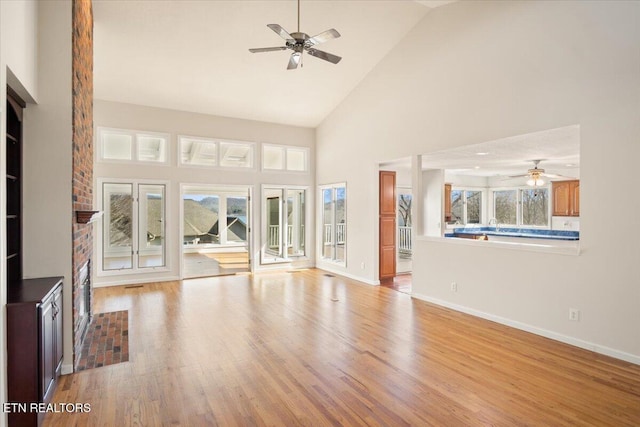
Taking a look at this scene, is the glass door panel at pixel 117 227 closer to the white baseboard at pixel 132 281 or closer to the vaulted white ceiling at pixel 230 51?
the white baseboard at pixel 132 281

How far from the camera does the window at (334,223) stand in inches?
321

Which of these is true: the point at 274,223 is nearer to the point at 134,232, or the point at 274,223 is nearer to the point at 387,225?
the point at 387,225

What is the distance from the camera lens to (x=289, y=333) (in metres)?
4.29

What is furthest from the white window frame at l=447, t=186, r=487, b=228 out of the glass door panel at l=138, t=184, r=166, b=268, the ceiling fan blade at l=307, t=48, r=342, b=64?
the glass door panel at l=138, t=184, r=166, b=268

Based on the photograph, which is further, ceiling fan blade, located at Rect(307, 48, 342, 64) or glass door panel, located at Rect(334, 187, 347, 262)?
glass door panel, located at Rect(334, 187, 347, 262)

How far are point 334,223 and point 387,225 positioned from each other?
160 cm

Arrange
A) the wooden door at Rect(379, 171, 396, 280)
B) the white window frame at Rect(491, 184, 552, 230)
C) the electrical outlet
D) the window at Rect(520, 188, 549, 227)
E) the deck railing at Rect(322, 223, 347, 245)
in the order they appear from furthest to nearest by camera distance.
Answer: the window at Rect(520, 188, 549, 227) → the white window frame at Rect(491, 184, 552, 230) → the deck railing at Rect(322, 223, 347, 245) → the wooden door at Rect(379, 171, 396, 280) → the electrical outlet

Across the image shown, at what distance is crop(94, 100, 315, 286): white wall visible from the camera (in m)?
6.96

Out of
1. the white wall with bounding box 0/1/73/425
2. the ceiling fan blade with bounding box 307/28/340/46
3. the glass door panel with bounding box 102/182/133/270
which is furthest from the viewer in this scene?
the glass door panel with bounding box 102/182/133/270

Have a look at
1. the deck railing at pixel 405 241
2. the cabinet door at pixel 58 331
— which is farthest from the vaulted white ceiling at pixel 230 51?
the cabinet door at pixel 58 331

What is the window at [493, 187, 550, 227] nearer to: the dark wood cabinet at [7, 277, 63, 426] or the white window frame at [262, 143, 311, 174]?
the white window frame at [262, 143, 311, 174]

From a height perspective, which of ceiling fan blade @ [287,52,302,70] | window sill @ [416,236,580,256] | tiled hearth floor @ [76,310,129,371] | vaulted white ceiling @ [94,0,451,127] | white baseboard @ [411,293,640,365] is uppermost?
vaulted white ceiling @ [94,0,451,127]

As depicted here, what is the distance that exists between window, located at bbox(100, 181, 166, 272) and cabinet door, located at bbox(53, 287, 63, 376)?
424 centimetres

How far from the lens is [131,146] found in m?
7.13
